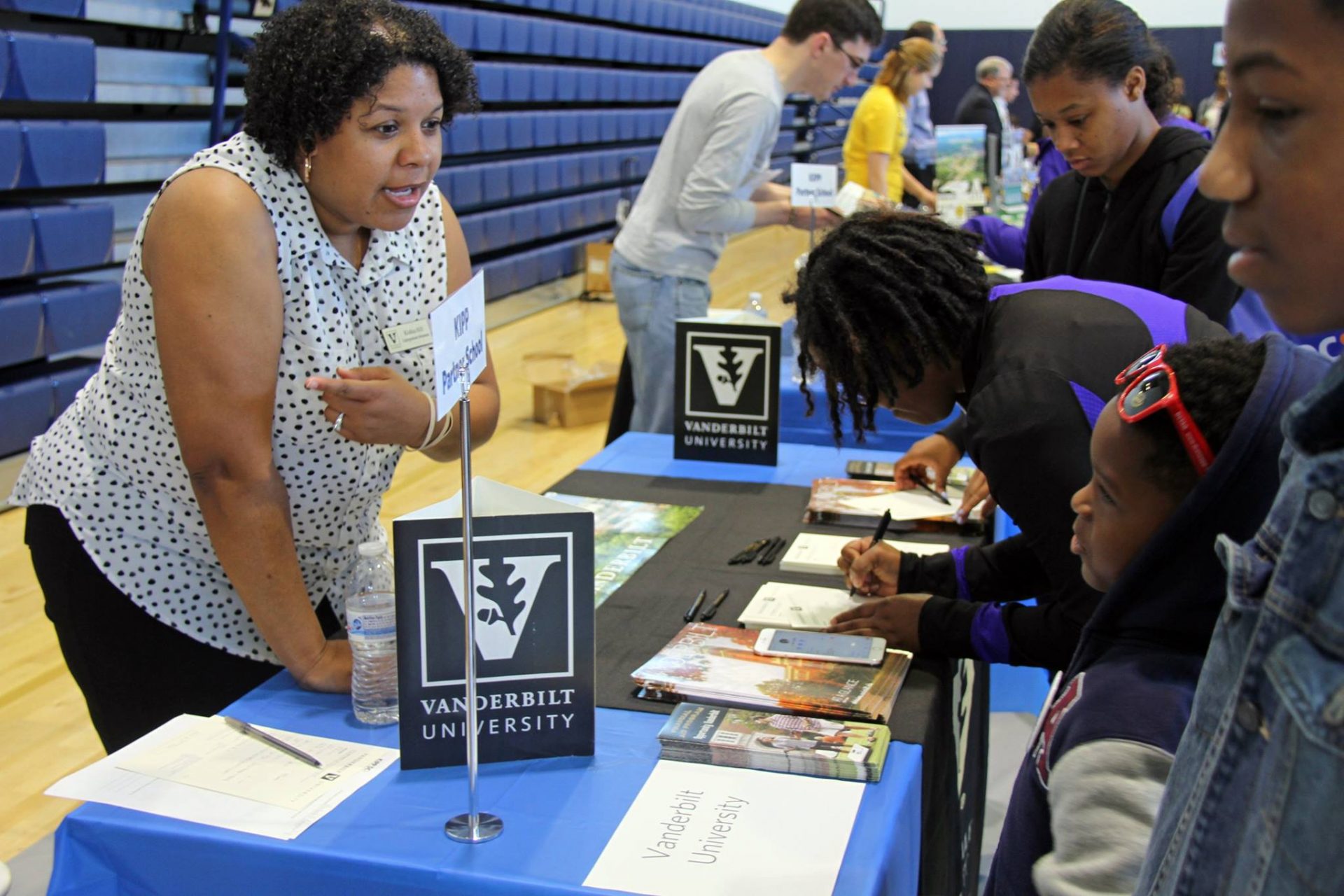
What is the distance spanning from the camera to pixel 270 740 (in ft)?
3.99

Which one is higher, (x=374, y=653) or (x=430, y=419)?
(x=430, y=419)

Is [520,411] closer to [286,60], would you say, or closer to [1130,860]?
[286,60]

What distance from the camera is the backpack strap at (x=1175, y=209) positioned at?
213cm

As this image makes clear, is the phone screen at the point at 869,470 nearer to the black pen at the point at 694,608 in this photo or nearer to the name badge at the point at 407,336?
the black pen at the point at 694,608

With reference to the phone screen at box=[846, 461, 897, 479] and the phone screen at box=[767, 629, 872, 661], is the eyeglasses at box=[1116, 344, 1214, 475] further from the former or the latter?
the phone screen at box=[846, 461, 897, 479]

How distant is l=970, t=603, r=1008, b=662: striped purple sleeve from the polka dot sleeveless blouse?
0.77 meters

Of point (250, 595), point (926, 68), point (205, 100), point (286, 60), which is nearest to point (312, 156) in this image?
point (286, 60)

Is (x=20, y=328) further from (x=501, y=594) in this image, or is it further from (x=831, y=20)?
(x=501, y=594)

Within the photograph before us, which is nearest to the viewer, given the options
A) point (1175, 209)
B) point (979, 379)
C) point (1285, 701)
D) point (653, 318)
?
point (1285, 701)

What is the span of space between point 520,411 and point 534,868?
13.4 ft

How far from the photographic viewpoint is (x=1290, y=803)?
49 cm

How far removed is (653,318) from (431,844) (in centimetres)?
231

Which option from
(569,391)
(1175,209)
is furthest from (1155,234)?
(569,391)

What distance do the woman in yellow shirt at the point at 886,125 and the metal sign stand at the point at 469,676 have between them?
4.11m
